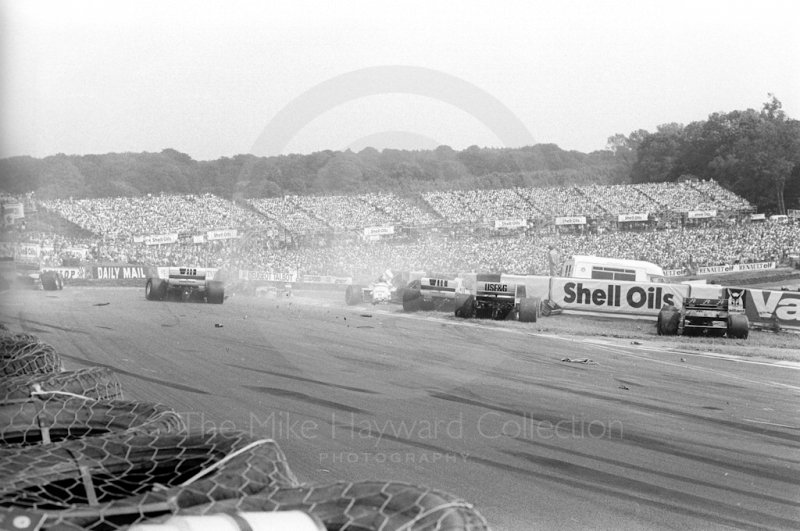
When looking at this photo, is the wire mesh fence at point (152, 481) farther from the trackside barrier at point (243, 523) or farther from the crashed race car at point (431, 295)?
the crashed race car at point (431, 295)

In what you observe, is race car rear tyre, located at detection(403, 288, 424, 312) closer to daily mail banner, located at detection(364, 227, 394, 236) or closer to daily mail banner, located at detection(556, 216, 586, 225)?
daily mail banner, located at detection(364, 227, 394, 236)

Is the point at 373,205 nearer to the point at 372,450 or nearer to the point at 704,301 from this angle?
the point at 704,301

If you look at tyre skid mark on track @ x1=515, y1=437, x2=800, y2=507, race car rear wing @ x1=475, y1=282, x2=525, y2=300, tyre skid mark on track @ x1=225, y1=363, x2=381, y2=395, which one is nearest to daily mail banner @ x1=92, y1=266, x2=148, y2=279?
race car rear wing @ x1=475, y1=282, x2=525, y2=300

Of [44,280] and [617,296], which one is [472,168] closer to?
[44,280]

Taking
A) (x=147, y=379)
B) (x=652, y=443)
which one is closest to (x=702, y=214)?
(x=147, y=379)

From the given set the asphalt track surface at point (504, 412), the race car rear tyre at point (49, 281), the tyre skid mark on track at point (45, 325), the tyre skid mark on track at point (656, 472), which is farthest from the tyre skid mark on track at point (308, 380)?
the race car rear tyre at point (49, 281)

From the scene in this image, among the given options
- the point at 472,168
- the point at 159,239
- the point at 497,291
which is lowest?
the point at 497,291
